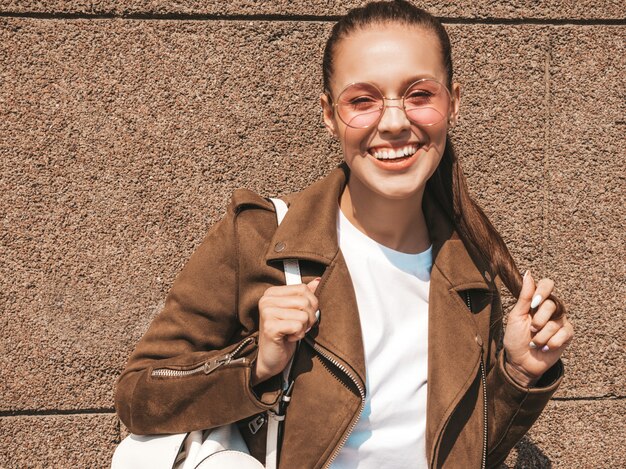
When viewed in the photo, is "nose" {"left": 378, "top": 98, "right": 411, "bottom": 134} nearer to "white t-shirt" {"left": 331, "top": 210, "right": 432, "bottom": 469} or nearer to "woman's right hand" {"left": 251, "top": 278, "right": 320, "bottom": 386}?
"white t-shirt" {"left": 331, "top": 210, "right": 432, "bottom": 469}

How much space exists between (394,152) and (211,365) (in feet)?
2.67

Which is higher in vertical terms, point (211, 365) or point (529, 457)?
point (211, 365)

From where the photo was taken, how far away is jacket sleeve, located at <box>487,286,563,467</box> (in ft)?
6.86

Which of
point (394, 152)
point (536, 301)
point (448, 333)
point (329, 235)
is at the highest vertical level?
point (394, 152)

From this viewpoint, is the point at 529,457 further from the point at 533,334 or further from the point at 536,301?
the point at 536,301

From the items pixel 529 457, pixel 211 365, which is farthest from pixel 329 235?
pixel 529 457

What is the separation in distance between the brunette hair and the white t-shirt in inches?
10.2

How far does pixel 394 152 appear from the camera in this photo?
1935 millimetres

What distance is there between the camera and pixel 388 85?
1901 millimetres

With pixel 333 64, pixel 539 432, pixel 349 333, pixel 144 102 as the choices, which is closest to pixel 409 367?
pixel 349 333

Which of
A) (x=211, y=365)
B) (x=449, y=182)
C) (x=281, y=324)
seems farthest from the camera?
(x=449, y=182)

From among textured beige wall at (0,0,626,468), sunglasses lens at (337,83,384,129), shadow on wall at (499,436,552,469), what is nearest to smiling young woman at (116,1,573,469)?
sunglasses lens at (337,83,384,129)

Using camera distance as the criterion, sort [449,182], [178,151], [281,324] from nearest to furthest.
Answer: [281,324] → [449,182] → [178,151]

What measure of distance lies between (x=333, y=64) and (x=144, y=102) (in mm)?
973
